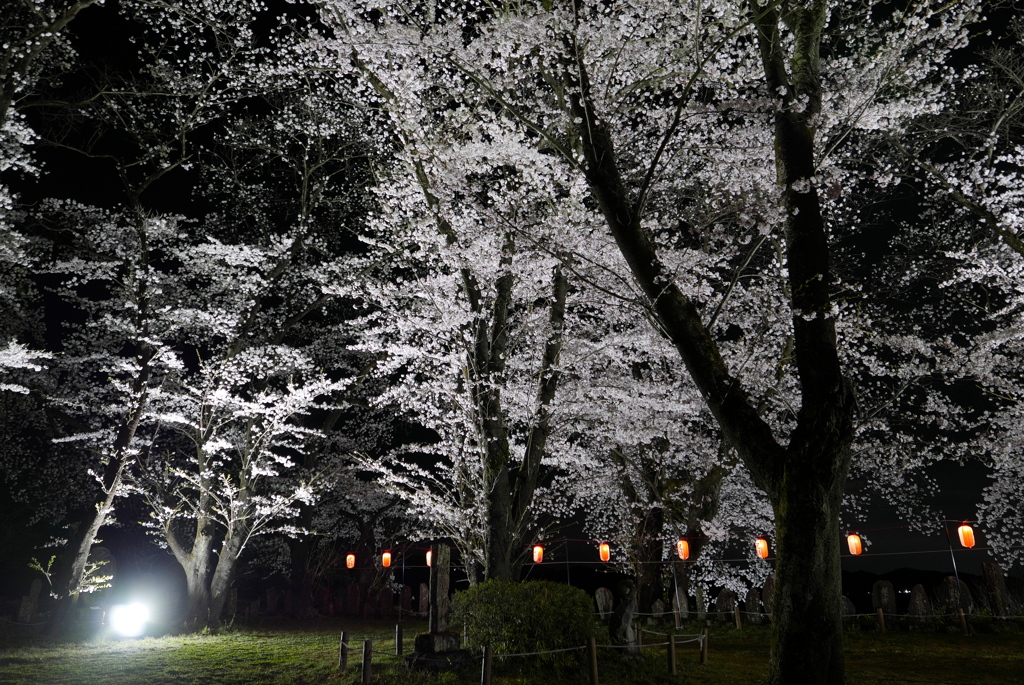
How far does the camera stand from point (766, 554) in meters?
13.5

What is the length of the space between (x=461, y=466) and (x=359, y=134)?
10.3 m

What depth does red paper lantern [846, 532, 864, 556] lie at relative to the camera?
12445mm

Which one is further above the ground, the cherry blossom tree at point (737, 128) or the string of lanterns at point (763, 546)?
the cherry blossom tree at point (737, 128)

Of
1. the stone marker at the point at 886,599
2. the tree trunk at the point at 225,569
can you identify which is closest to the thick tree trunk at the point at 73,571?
the tree trunk at the point at 225,569

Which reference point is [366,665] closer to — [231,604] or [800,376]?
[800,376]

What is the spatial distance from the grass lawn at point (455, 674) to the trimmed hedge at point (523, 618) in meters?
0.26

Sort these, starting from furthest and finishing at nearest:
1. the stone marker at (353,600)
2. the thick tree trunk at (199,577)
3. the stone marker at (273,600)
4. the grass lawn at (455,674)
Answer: the stone marker at (353,600)
the stone marker at (273,600)
the thick tree trunk at (199,577)
the grass lawn at (455,674)

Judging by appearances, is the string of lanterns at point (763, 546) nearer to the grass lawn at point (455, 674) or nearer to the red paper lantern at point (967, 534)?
the red paper lantern at point (967, 534)

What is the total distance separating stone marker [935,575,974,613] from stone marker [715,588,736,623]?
4.06m

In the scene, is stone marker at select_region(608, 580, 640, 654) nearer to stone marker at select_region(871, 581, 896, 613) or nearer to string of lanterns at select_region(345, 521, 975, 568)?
string of lanterns at select_region(345, 521, 975, 568)

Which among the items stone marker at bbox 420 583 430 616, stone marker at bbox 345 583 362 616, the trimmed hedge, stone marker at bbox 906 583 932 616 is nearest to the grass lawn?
the trimmed hedge

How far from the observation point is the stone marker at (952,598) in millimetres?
11711

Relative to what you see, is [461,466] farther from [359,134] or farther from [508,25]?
[359,134]

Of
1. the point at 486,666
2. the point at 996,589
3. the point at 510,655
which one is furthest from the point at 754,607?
the point at 486,666
